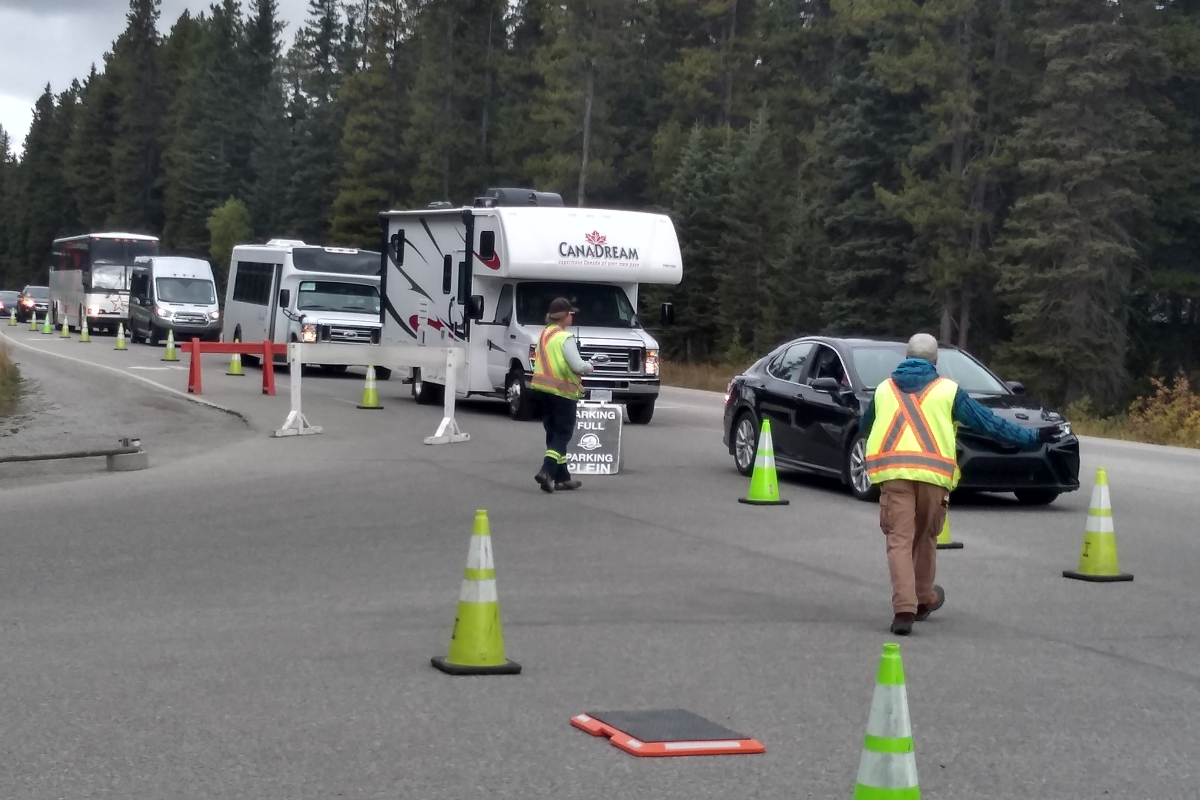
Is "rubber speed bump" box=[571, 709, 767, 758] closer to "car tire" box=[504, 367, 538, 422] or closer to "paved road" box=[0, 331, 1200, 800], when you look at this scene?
"paved road" box=[0, 331, 1200, 800]

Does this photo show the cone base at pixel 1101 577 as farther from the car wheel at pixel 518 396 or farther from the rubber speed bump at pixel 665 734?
the car wheel at pixel 518 396

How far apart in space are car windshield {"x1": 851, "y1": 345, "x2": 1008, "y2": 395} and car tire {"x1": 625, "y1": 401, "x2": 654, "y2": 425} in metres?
8.75

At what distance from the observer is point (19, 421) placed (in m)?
23.0

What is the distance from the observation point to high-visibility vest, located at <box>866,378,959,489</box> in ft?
30.7

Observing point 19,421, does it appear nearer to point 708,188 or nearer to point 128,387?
point 128,387

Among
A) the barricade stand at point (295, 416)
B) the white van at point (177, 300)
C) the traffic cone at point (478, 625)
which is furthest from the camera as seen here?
the white van at point (177, 300)

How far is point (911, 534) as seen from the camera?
30.6 ft

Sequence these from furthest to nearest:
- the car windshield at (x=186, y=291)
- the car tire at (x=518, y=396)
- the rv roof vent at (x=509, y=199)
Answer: the car windshield at (x=186, y=291), the rv roof vent at (x=509, y=199), the car tire at (x=518, y=396)

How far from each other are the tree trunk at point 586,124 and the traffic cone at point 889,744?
62.0m

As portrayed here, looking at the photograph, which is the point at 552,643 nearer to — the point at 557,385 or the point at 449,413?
the point at 557,385

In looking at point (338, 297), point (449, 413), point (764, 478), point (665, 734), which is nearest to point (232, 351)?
point (449, 413)

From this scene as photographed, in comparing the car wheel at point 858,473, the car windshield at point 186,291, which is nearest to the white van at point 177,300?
the car windshield at point 186,291

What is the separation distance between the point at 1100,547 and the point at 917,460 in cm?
267

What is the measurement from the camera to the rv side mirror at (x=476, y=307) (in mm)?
24953
